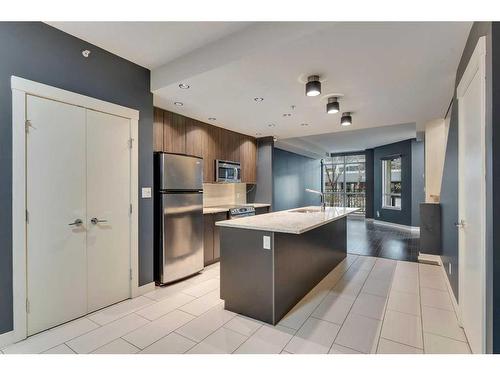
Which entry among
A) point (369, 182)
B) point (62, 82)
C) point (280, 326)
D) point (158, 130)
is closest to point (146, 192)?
point (158, 130)

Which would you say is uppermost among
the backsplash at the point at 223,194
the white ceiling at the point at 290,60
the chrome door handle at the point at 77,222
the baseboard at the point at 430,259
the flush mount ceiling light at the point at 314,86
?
the white ceiling at the point at 290,60

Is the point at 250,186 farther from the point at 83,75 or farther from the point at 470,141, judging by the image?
the point at 470,141

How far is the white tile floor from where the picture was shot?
191 cm

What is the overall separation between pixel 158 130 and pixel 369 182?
8137 mm

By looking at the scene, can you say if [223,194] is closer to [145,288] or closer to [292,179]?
[145,288]

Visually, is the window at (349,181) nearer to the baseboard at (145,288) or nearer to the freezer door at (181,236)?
the freezer door at (181,236)

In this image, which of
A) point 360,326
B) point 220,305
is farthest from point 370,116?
point 220,305

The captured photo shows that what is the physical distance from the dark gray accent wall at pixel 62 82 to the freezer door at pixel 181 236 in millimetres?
185

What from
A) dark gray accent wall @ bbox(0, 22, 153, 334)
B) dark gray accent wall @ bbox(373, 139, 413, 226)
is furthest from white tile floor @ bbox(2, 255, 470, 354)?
dark gray accent wall @ bbox(373, 139, 413, 226)

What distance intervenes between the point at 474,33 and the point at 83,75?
3.33m

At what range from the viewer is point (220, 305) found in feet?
8.61

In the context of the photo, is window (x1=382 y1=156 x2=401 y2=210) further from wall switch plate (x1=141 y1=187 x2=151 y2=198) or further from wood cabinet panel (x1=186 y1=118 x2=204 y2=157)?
wall switch plate (x1=141 y1=187 x2=151 y2=198)

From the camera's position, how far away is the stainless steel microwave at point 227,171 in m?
4.47

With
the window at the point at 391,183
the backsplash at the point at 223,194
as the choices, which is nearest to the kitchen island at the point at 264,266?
the backsplash at the point at 223,194
